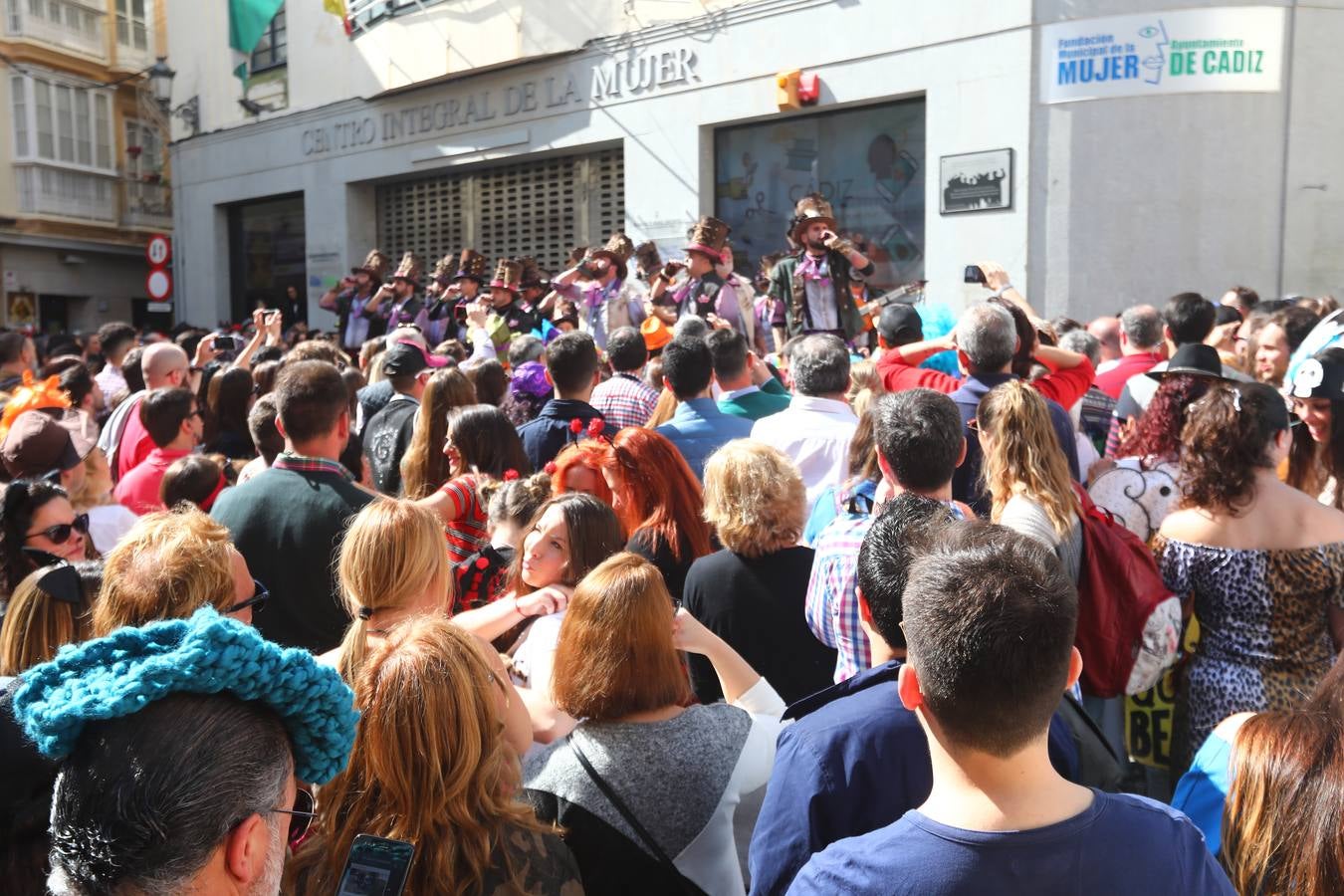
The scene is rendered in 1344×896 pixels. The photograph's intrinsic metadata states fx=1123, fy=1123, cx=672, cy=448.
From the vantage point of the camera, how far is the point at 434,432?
5.16 m

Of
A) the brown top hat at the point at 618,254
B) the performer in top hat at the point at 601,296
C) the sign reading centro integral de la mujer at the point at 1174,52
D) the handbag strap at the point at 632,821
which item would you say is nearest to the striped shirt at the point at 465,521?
the handbag strap at the point at 632,821

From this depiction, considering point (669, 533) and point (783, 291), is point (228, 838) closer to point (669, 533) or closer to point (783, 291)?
point (669, 533)

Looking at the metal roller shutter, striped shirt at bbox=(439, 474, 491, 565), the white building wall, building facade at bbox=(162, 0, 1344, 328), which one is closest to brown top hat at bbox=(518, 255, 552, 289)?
building facade at bbox=(162, 0, 1344, 328)

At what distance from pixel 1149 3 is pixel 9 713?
12401mm

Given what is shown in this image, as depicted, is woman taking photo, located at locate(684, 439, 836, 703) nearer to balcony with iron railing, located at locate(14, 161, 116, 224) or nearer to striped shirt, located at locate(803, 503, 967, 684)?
striped shirt, located at locate(803, 503, 967, 684)

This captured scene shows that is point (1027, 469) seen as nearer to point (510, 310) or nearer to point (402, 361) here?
point (402, 361)

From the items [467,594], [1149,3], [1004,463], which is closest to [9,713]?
[467,594]

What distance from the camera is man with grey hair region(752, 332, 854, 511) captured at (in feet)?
16.6

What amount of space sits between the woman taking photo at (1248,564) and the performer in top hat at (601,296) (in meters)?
7.96

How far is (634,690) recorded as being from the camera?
2.62 metres

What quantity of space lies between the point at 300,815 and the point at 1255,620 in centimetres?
287

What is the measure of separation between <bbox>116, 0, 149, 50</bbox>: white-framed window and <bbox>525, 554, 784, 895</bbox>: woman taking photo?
3051 centimetres

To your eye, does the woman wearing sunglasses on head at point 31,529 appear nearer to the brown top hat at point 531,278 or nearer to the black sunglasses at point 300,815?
the black sunglasses at point 300,815

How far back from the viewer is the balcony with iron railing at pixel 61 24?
83.3 ft
